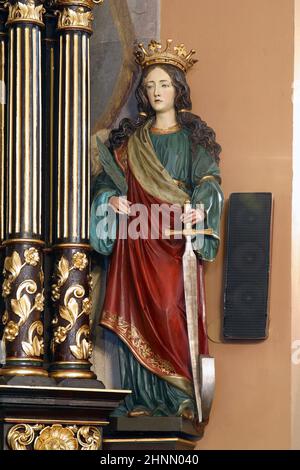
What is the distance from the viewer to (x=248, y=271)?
10.7 m

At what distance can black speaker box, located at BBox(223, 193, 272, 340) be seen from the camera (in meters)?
10.7

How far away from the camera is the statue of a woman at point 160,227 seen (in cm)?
1057

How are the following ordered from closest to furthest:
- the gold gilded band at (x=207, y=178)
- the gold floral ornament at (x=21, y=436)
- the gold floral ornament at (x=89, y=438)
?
1. the gold floral ornament at (x=21, y=436)
2. the gold floral ornament at (x=89, y=438)
3. the gold gilded band at (x=207, y=178)

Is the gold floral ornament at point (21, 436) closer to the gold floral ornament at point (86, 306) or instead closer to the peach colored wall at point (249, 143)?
the gold floral ornament at point (86, 306)

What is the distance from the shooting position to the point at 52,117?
35.5ft

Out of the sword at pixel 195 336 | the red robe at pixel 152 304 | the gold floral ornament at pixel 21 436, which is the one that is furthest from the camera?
the red robe at pixel 152 304

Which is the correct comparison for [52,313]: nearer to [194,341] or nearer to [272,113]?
[194,341]

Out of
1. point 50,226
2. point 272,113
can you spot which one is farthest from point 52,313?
point 272,113

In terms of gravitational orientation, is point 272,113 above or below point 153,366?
above

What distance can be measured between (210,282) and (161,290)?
1.13 ft

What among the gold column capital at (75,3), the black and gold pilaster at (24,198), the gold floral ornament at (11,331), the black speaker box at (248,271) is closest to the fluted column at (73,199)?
the gold column capital at (75,3)

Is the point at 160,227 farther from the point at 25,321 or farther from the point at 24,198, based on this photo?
the point at 25,321

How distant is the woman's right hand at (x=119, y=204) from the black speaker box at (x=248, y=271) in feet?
1.72

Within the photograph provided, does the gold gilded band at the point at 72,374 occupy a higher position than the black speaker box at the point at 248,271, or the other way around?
the black speaker box at the point at 248,271
